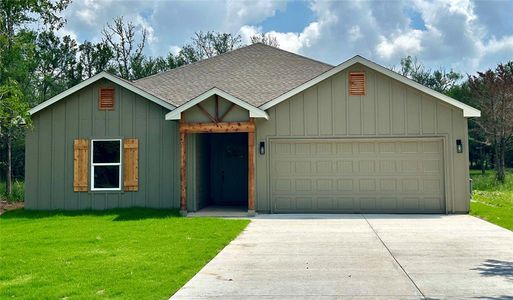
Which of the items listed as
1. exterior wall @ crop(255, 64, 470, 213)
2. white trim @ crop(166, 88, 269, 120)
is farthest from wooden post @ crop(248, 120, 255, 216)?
exterior wall @ crop(255, 64, 470, 213)

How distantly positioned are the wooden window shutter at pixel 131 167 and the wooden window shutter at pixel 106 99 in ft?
4.05

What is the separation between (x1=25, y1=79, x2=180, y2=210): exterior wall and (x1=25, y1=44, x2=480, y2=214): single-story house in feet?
0.10

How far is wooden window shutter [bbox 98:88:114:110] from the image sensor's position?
14.0 meters

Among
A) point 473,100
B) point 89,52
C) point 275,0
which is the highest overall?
point 89,52

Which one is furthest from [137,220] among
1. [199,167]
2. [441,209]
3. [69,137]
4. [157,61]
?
[157,61]

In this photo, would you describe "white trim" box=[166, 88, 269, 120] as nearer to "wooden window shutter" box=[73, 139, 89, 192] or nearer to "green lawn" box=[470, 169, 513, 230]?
"wooden window shutter" box=[73, 139, 89, 192]

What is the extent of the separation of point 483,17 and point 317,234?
34.2 feet

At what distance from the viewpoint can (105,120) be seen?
1399 cm

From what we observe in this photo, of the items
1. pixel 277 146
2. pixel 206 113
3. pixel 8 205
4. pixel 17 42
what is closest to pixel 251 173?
pixel 277 146

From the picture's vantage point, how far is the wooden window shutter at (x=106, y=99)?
1398cm

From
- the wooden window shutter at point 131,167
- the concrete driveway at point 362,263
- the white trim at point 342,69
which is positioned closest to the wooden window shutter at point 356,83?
the white trim at point 342,69

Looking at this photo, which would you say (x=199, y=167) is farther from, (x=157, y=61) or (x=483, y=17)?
(x=157, y=61)

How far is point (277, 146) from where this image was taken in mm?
13523

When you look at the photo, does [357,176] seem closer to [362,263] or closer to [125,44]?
[362,263]
